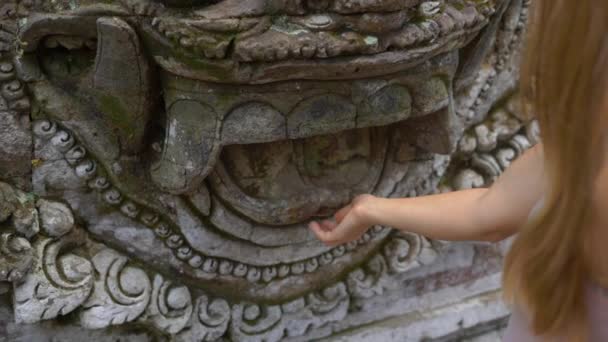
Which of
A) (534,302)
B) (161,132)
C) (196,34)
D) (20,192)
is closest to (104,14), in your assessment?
(196,34)

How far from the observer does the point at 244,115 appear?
1.05 metres

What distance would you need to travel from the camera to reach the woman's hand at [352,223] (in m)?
0.97

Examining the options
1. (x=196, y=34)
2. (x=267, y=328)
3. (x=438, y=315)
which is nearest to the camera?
(x=196, y=34)

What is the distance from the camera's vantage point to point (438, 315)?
64.1 inches

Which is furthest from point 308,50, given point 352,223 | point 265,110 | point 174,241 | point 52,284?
point 52,284

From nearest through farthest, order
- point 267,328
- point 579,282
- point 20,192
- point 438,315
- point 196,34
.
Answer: point 579,282, point 196,34, point 20,192, point 267,328, point 438,315

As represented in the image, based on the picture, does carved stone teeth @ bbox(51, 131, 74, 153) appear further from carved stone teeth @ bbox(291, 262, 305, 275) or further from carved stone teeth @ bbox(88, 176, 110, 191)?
carved stone teeth @ bbox(291, 262, 305, 275)

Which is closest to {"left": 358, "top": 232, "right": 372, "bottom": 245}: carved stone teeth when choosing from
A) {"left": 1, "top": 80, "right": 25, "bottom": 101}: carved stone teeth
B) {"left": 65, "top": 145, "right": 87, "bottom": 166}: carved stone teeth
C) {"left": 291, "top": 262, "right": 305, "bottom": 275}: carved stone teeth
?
{"left": 291, "top": 262, "right": 305, "bottom": 275}: carved stone teeth

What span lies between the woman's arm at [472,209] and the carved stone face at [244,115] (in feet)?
0.66

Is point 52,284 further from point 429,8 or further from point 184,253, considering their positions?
point 429,8

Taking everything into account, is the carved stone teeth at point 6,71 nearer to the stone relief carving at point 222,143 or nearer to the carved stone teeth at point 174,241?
the stone relief carving at point 222,143

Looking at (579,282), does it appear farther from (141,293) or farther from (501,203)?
(141,293)

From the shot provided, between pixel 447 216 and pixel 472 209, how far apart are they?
4cm

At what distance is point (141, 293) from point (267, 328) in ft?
0.95
